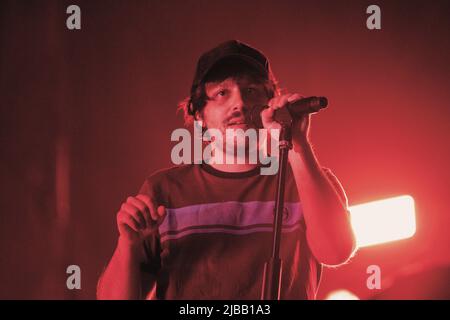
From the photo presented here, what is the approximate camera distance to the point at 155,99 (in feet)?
6.89

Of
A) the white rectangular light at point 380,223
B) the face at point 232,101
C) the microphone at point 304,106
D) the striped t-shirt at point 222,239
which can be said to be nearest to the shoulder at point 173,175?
the striped t-shirt at point 222,239

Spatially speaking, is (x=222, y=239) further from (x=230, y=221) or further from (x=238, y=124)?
(x=238, y=124)

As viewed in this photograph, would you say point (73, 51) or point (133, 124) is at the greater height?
point (73, 51)

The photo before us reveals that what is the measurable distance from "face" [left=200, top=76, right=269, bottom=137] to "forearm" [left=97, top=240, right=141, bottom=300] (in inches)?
14.4

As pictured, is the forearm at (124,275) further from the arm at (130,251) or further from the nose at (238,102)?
the nose at (238,102)

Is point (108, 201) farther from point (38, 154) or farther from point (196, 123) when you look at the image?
point (196, 123)

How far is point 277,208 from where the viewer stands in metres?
1.13

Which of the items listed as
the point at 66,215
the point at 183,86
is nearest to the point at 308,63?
the point at 183,86

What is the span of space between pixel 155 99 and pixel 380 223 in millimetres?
871

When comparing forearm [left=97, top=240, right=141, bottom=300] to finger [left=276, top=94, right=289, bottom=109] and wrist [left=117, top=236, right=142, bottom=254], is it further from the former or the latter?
finger [left=276, top=94, right=289, bottom=109]

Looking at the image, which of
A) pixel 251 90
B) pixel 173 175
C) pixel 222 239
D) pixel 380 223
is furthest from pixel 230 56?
pixel 380 223

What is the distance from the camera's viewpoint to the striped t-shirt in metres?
1.30
